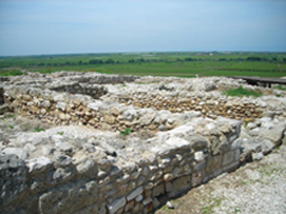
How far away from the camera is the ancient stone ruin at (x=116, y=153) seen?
2.41 m

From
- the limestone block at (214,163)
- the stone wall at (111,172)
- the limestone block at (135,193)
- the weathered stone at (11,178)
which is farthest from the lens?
the limestone block at (214,163)

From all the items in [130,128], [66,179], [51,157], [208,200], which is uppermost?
[51,157]

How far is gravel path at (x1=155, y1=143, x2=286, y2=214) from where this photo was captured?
11.4ft

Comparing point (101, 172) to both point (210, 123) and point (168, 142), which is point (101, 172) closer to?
point (168, 142)

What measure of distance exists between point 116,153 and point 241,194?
8.04 ft

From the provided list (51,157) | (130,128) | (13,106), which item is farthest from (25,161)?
(13,106)

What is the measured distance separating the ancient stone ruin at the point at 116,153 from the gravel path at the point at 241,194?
0.69ft

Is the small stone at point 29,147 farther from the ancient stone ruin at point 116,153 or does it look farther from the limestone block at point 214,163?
the limestone block at point 214,163

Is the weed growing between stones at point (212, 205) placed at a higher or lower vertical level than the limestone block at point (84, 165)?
lower

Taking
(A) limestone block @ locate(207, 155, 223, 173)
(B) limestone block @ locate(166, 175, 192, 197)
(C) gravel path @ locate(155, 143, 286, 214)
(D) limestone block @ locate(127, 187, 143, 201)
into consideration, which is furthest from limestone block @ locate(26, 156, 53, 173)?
(A) limestone block @ locate(207, 155, 223, 173)

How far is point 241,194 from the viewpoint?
12.6 ft

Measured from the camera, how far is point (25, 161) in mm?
2389

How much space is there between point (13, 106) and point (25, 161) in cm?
749

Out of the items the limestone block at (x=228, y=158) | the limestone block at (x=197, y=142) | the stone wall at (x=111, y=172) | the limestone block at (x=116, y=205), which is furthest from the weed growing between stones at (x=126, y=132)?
the limestone block at (x=228, y=158)
